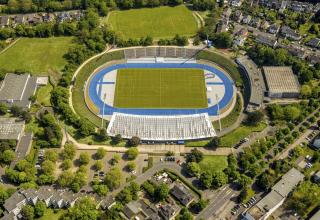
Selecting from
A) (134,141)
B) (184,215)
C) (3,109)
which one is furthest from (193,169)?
(3,109)

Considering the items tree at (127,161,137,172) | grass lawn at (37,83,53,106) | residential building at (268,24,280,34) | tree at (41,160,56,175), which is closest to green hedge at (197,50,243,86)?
residential building at (268,24,280,34)

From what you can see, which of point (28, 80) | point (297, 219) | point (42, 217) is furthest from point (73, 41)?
point (297, 219)

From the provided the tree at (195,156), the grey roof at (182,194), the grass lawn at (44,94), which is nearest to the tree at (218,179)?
the tree at (195,156)

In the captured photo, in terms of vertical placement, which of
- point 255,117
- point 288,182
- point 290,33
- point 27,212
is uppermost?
point 290,33

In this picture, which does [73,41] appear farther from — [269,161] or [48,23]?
[269,161]

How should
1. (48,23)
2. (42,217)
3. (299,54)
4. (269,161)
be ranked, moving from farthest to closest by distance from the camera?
1. (48,23)
2. (299,54)
3. (269,161)
4. (42,217)

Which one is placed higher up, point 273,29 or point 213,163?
point 273,29

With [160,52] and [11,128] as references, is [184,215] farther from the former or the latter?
[160,52]
